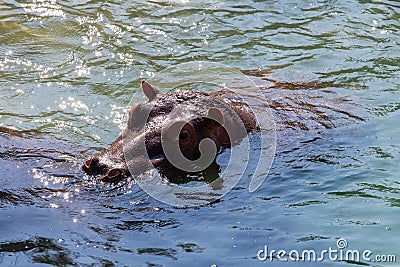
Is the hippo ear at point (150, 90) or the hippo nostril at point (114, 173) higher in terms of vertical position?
the hippo ear at point (150, 90)

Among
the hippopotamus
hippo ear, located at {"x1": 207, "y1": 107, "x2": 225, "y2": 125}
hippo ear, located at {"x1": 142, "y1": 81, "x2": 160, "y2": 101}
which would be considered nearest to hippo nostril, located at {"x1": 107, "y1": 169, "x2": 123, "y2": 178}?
the hippopotamus

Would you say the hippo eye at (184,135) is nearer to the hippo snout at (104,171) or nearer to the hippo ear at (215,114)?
the hippo ear at (215,114)

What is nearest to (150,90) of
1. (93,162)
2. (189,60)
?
(93,162)

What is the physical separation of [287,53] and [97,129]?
3.04m

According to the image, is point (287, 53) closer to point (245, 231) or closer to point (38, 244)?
point (245, 231)

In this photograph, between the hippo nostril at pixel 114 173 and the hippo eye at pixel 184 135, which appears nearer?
the hippo nostril at pixel 114 173

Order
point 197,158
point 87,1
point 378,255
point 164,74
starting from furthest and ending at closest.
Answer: point 87,1 < point 164,74 < point 197,158 < point 378,255

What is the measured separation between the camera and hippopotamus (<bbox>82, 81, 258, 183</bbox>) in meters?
5.35

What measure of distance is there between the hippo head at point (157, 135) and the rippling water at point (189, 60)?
0.54 feet

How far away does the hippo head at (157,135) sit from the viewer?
5340 millimetres

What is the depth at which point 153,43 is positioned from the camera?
31.6 ft

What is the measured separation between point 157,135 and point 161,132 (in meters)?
0.04

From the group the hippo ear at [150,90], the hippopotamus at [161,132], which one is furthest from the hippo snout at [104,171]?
the hippo ear at [150,90]

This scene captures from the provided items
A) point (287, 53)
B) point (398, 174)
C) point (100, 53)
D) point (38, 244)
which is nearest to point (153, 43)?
point (100, 53)
